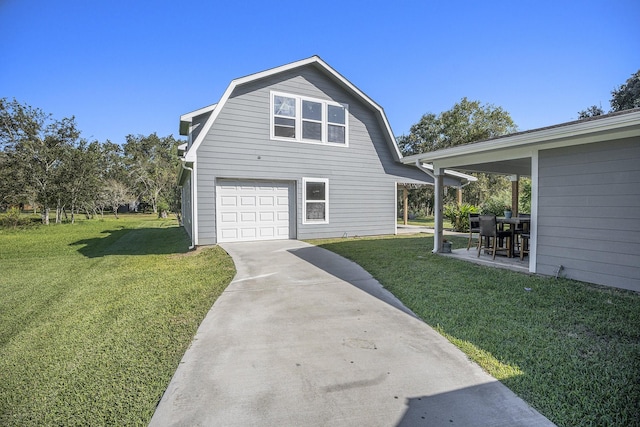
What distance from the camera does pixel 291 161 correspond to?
431 inches

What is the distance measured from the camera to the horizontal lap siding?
9781 millimetres

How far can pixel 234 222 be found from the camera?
34.1ft

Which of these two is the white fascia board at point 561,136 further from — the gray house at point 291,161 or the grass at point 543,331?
the gray house at point 291,161

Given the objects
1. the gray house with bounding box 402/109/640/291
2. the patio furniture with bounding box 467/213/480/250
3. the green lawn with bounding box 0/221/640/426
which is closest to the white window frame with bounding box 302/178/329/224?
the green lawn with bounding box 0/221/640/426

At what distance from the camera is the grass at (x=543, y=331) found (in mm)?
2371

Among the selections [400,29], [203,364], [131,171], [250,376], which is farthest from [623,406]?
[131,171]

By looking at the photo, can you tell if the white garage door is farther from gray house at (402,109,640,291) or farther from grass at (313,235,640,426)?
gray house at (402,109,640,291)

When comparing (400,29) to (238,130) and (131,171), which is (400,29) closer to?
(238,130)

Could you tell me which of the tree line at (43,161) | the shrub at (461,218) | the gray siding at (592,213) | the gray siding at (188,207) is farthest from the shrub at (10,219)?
the gray siding at (592,213)

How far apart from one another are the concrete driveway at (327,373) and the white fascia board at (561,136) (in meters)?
3.78

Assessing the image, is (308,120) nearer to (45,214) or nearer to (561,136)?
(561,136)

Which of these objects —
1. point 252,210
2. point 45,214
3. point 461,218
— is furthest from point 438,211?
point 45,214

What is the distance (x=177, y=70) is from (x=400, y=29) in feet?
31.7

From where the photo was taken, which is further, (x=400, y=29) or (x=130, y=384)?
(x=400, y=29)
